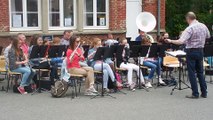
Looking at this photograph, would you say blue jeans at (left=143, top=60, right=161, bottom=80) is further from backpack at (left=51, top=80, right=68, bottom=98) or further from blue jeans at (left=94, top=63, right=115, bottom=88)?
backpack at (left=51, top=80, right=68, bottom=98)

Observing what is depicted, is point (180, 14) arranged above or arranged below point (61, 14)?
above

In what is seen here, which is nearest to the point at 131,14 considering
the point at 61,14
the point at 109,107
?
the point at 61,14

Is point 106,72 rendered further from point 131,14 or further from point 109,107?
point 131,14

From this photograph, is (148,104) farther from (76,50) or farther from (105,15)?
(105,15)

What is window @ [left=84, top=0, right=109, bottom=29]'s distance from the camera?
2062cm

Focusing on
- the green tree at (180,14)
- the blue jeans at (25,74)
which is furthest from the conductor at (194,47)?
the green tree at (180,14)

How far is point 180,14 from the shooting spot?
3247 centimetres

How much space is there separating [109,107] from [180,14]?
76.4 ft

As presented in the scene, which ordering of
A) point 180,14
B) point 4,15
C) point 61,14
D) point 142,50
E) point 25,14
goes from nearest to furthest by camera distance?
point 142,50, point 4,15, point 25,14, point 61,14, point 180,14

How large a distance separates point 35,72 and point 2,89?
4.05 feet

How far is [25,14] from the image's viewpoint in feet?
62.6

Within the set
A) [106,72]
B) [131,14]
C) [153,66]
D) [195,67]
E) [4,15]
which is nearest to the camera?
[195,67]

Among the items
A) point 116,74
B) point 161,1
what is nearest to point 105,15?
point 161,1

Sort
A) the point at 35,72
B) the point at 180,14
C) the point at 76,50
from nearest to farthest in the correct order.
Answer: the point at 76,50 < the point at 35,72 < the point at 180,14
